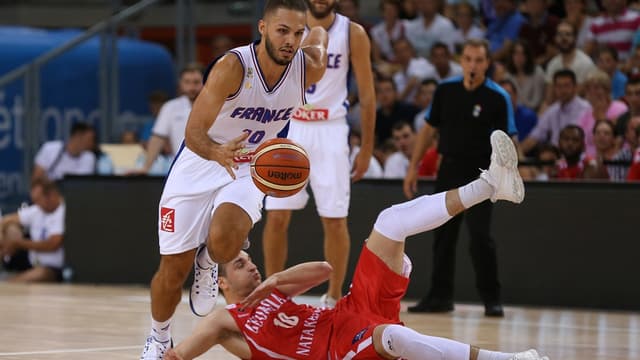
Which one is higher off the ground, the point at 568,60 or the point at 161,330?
the point at 568,60

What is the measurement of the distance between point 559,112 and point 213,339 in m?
7.80

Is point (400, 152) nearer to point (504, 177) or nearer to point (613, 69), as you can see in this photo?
point (613, 69)

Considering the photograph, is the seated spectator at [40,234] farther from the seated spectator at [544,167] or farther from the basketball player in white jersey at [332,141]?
the seated spectator at [544,167]

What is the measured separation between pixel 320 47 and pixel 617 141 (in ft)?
18.3

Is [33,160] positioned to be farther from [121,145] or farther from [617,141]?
[617,141]

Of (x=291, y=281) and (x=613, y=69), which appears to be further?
(x=613, y=69)

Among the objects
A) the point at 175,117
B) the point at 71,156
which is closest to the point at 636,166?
the point at 175,117

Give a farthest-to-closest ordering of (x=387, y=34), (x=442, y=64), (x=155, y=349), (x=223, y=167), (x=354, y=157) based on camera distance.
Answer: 1. (x=387, y=34)
2. (x=442, y=64)
3. (x=354, y=157)
4. (x=223, y=167)
5. (x=155, y=349)

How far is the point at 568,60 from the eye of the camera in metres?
14.3

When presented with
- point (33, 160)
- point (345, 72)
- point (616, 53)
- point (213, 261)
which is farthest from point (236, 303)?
point (33, 160)

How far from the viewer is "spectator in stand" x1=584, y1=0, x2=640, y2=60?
1457 cm

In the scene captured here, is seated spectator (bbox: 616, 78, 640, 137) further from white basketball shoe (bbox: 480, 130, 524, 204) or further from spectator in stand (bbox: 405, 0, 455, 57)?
white basketball shoe (bbox: 480, 130, 524, 204)

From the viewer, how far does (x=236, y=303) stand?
664cm

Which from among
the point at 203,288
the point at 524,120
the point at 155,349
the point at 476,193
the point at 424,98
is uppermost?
the point at 424,98
